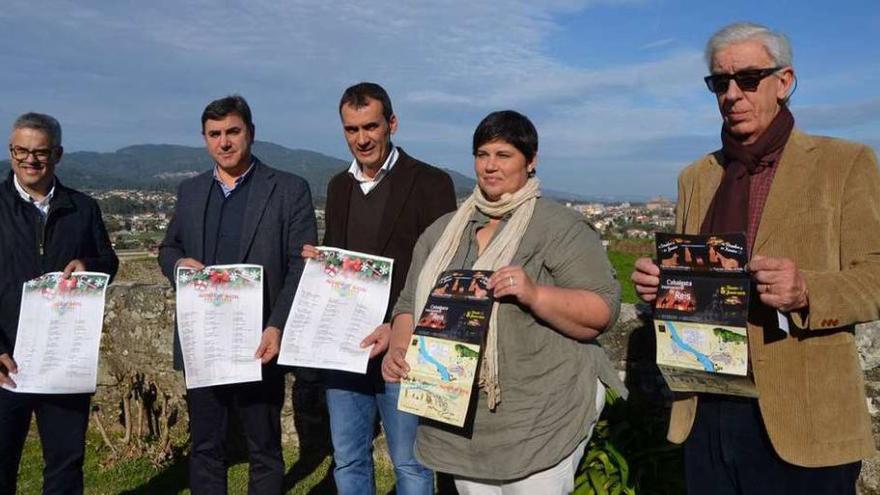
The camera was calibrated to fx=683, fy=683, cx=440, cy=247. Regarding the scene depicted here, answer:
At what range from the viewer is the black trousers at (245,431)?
12.7 feet

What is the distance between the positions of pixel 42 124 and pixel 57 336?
1.20 meters

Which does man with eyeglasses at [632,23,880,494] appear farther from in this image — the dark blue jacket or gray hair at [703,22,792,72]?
the dark blue jacket

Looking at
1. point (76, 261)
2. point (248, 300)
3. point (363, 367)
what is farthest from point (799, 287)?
point (76, 261)

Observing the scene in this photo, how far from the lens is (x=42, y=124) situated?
12.7 feet

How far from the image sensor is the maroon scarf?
7.94 ft

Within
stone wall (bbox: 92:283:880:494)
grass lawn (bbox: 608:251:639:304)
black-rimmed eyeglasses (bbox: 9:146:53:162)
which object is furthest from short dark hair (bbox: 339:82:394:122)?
grass lawn (bbox: 608:251:639:304)

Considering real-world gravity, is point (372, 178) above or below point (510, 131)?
below

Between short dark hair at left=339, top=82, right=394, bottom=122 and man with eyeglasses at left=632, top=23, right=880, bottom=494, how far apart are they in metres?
1.81

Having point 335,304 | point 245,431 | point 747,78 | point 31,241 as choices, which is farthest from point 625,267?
point 747,78

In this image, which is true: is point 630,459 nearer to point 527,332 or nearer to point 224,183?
point 527,332

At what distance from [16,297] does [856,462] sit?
411cm

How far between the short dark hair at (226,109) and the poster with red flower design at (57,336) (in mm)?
1179

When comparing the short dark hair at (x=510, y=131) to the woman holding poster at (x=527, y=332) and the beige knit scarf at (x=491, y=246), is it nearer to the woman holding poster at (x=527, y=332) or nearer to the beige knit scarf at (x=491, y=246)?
the woman holding poster at (x=527, y=332)

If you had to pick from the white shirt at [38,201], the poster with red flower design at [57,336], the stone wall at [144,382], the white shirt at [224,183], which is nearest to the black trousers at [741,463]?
the white shirt at [224,183]
